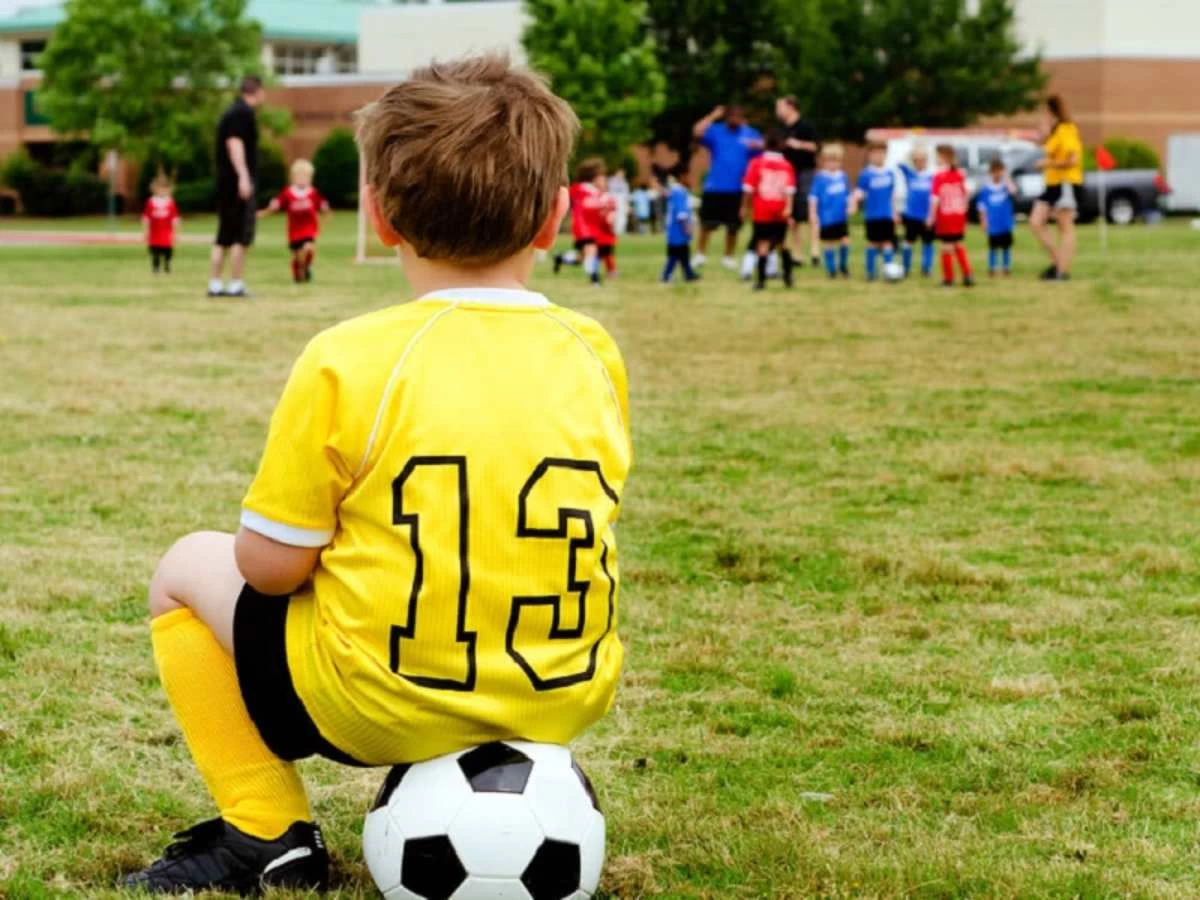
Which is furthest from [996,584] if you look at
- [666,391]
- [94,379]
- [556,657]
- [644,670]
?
[94,379]

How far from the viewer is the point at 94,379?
34.7ft

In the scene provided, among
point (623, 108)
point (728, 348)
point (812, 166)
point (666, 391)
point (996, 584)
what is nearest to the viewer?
point (996, 584)

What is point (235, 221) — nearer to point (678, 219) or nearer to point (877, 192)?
point (678, 219)

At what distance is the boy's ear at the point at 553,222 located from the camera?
110 inches

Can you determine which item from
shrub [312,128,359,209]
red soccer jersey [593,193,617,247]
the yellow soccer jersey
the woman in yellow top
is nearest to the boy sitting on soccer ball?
the yellow soccer jersey

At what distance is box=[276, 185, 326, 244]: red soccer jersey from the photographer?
66.2ft

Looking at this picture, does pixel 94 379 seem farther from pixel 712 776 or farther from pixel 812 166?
pixel 812 166

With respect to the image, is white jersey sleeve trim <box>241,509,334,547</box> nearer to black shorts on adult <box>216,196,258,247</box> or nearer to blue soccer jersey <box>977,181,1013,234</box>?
black shorts on adult <box>216,196,258,247</box>

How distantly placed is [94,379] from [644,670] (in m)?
6.82

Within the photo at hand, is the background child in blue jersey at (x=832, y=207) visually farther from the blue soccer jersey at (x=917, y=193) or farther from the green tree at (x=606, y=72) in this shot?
the green tree at (x=606, y=72)

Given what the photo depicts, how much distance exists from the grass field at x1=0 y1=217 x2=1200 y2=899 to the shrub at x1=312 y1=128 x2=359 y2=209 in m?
50.0

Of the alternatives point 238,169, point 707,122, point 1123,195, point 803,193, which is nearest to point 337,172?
point 1123,195

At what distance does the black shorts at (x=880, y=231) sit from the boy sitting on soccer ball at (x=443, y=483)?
18.8 m

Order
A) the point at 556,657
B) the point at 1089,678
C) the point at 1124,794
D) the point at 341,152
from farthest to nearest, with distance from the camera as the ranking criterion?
the point at 341,152 → the point at 1089,678 → the point at 1124,794 → the point at 556,657
